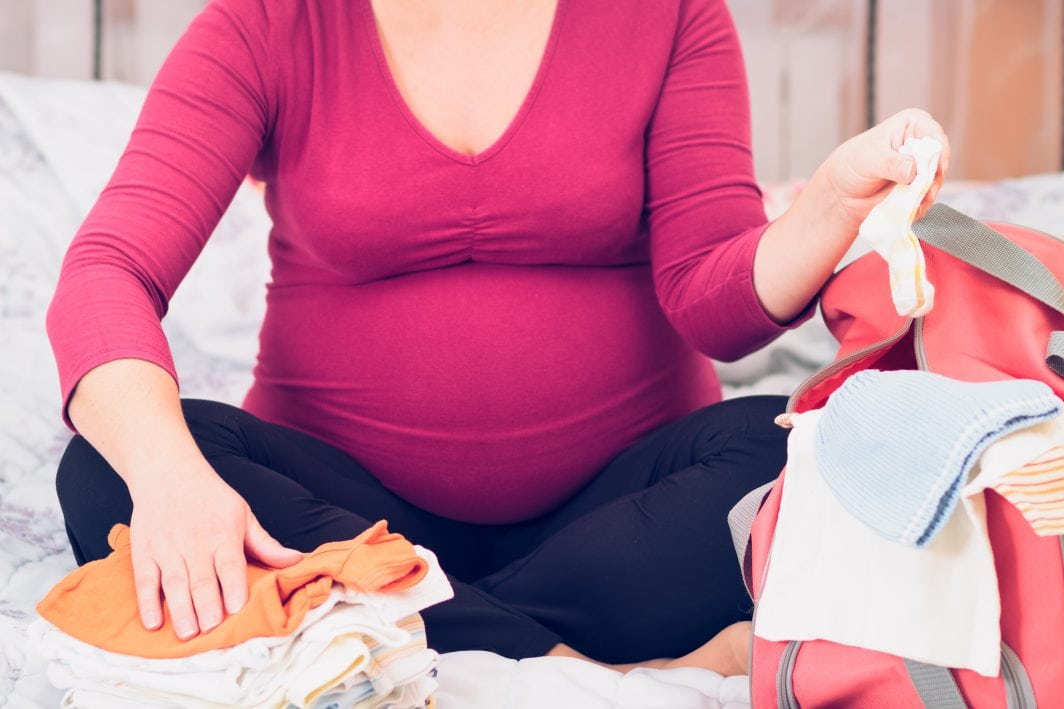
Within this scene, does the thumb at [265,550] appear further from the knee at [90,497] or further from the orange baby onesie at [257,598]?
the knee at [90,497]

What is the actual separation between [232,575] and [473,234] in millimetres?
443

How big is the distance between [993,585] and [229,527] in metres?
0.46

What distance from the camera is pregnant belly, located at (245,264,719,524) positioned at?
1.02 m

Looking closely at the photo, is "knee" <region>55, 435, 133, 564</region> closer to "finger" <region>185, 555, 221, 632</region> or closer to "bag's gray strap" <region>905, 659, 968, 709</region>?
"finger" <region>185, 555, 221, 632</region>

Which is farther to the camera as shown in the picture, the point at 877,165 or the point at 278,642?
the point at 877,165

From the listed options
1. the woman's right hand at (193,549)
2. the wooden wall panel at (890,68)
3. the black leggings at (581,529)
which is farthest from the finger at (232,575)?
the wooden wall panel at (890,68)

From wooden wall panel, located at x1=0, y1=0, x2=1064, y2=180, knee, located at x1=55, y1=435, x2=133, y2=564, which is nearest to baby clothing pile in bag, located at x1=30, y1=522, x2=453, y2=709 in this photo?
knee, located at x1=55, y1=435, x2=133, y2=564

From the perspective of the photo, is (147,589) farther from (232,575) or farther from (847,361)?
(847,361)

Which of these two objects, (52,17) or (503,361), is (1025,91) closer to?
(503,361)

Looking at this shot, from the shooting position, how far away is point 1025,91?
198 cm

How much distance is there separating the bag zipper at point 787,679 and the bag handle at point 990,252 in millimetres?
243

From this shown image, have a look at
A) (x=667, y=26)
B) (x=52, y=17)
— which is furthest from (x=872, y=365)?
(x=52, y=17)

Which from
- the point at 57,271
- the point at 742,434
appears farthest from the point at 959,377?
the point at 57,271

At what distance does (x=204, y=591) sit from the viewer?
675 millimetres
